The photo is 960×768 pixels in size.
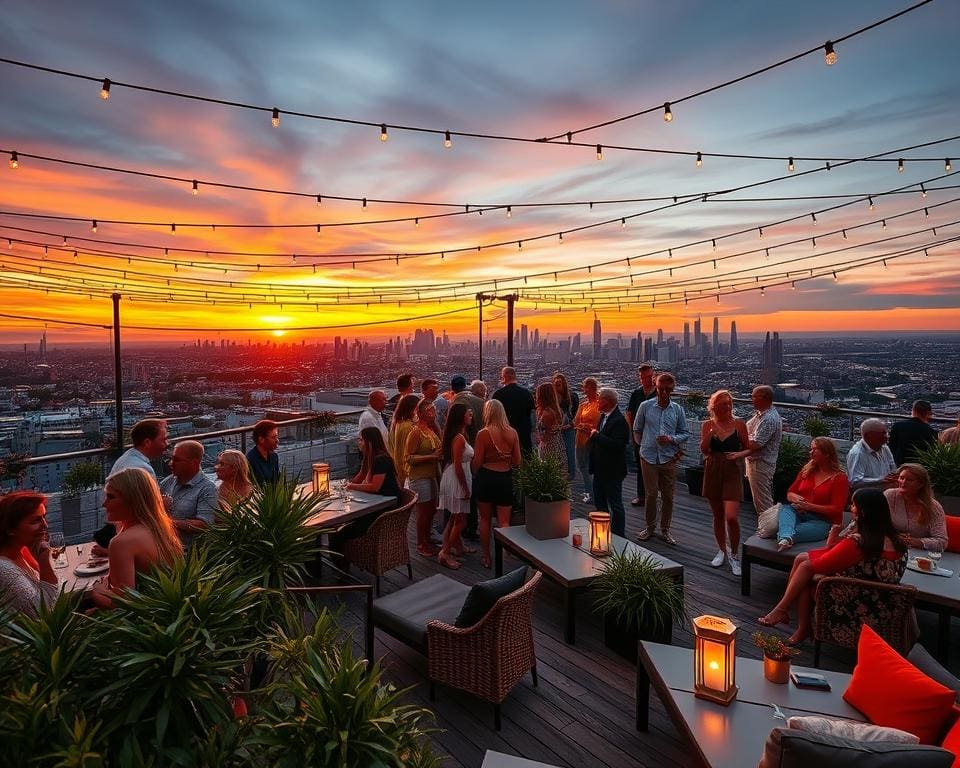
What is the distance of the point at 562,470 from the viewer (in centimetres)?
493

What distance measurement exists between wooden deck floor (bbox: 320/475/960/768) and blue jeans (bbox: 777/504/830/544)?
59 cm

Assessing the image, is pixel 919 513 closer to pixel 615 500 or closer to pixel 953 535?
pixel 953 535

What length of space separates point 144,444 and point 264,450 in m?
1.02

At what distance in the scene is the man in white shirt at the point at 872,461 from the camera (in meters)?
5.23

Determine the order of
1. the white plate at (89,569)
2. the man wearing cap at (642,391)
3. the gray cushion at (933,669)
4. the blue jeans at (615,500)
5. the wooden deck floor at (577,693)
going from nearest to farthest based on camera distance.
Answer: the gray cushion at (933,669) → the wooden deck floor at (577,693) → the white plate at (89,569) → the blue jeans at (615,500) → the man wearing cap at (642,391)

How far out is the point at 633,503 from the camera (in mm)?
7344

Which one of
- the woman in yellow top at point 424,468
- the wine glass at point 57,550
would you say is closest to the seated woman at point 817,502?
the woman in yellow top at point 424,468

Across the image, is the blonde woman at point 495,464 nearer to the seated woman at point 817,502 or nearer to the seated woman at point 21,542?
the seated woman at point 817,502

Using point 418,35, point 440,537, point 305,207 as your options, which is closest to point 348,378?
point 305,207

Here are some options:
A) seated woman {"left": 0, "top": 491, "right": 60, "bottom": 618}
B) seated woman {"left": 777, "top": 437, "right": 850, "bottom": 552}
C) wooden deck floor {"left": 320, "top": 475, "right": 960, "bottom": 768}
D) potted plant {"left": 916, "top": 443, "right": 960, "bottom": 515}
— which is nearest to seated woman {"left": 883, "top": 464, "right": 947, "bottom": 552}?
seated woman {"left": 777, "top": 437, "right": 850, "bottom": 552}

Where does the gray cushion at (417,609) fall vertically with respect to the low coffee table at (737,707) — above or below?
below

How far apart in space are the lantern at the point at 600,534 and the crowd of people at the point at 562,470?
92 cm

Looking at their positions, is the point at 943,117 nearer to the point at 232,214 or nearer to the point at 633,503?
the point at 633,503

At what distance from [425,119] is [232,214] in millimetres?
3783
